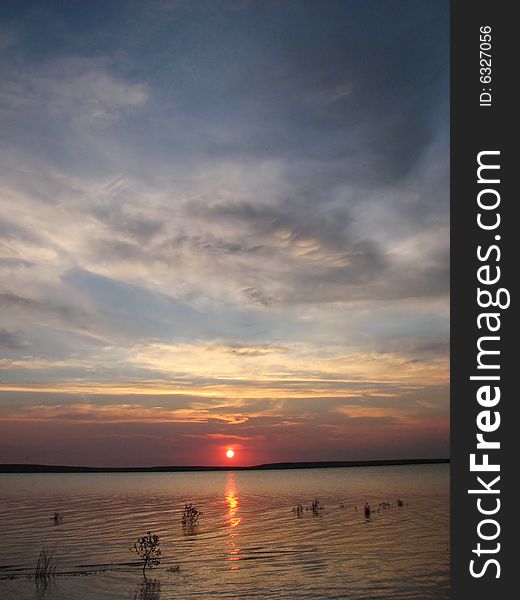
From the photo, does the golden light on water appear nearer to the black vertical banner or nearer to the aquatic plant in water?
the aquatic plant in water

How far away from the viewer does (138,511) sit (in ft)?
231

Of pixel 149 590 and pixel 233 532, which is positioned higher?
pixel 149 590

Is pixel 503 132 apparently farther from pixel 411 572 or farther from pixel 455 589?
pixel 411 572

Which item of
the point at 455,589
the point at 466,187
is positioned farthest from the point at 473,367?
the point at 455,589

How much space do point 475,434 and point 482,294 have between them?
3.30 metres

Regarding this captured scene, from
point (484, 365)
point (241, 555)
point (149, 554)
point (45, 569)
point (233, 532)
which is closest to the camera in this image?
point (484, 365)

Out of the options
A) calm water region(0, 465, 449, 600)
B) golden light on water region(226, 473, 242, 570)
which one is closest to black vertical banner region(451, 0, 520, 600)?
calm water region(0, 465, 449, 600)

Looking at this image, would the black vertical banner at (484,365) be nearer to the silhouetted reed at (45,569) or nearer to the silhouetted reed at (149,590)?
the silhouetted reed at (149,590)

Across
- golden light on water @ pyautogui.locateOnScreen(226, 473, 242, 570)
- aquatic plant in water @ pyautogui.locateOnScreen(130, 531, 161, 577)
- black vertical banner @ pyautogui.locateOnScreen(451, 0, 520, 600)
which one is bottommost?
golden light on water @ pyautogui.locateOnScreen(226, 473, 242, 570)

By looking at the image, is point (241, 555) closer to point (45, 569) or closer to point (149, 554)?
point (149, 554)

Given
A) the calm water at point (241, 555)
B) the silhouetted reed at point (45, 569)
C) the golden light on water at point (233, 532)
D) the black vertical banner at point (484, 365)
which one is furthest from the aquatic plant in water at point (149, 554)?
the black vertical banner at point (484, 365)

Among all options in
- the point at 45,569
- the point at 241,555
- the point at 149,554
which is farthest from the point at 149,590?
the point at 241,555

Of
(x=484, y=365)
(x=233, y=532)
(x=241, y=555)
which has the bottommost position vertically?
(x=233, y=532)

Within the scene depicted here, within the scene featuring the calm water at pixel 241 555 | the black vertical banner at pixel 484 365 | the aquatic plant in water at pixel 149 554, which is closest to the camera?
the black vertical banner at pixel 484 365
